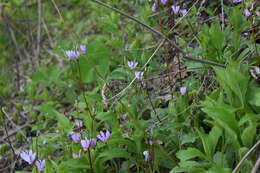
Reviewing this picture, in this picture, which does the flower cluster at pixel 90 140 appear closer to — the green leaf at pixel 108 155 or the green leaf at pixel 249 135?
the green leaf at pixel 108 155

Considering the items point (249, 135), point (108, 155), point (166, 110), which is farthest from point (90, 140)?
point (249, 135)

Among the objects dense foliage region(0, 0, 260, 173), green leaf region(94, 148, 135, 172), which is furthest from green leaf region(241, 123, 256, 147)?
green leaf region(94, 148, 135, 172)

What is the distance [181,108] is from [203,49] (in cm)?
46

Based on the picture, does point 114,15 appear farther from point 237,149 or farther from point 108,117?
point 237,149

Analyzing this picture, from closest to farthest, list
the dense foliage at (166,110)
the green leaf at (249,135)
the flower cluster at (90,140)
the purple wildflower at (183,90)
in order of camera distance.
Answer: the green leaf at (249,135) → the dense foliage at (166,110) → the flower cluster at (90,140) → the purple wildflower at (183,90)

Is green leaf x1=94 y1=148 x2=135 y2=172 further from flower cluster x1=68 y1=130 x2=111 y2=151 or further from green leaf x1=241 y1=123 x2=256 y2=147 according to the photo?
green leaf x1=241 y1=123 x2=256 y2=147

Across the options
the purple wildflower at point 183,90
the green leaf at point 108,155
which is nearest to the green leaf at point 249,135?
the purple wildflower at point 183,90

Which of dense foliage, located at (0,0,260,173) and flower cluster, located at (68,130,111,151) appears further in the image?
flower cluster, located at (68,130,111,151)

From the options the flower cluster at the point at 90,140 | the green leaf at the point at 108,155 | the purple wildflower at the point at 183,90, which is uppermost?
the purple wildflower at the point at 183,90

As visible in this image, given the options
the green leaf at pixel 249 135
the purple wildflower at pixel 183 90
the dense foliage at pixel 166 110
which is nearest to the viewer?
the green leaf at pixel 249 135

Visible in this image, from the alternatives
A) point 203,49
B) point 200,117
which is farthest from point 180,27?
point 200,117

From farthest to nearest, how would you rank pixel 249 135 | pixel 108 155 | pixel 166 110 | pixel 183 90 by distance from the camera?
pixel 166 110 < pixel 183 90 < pixel 108 155 < pixel 249 135

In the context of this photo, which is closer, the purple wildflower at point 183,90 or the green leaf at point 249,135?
the green leaf at point 249,135

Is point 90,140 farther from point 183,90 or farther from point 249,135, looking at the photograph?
point 249,135
